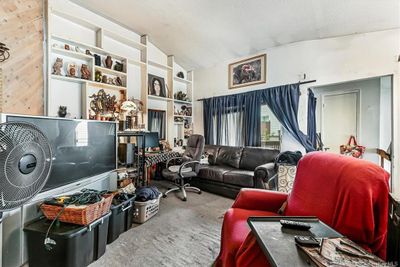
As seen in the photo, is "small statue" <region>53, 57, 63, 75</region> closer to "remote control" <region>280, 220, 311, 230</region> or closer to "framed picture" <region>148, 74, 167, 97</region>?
"framed picture" <region>148, 74, 167, 97</region>

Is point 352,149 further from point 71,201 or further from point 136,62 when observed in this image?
point 136,62

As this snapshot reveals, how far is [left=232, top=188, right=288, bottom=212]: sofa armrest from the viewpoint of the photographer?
1675 millimetres

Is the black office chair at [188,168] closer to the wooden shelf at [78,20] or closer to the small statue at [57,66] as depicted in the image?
the small statue at [57,66]

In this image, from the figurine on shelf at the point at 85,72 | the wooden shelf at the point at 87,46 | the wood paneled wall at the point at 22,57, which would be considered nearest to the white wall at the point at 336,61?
the wooden shelf at the point at 87,46

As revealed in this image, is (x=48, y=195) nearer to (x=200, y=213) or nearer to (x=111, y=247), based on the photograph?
(x=111, y=247)

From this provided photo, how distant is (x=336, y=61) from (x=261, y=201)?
269cm

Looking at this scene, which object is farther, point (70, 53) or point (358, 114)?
point (358, 114)

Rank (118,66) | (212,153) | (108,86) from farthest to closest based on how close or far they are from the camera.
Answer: (212,153) < (118,66) < (108,86)

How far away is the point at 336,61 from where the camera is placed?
304cm

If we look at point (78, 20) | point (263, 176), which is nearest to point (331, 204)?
point (263, 176)

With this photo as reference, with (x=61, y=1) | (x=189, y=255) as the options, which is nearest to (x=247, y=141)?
(x=189, y=255)

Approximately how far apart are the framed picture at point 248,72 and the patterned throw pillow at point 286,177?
1807mm

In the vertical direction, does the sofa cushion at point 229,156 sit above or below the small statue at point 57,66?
below

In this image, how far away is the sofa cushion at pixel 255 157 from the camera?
3438mm
